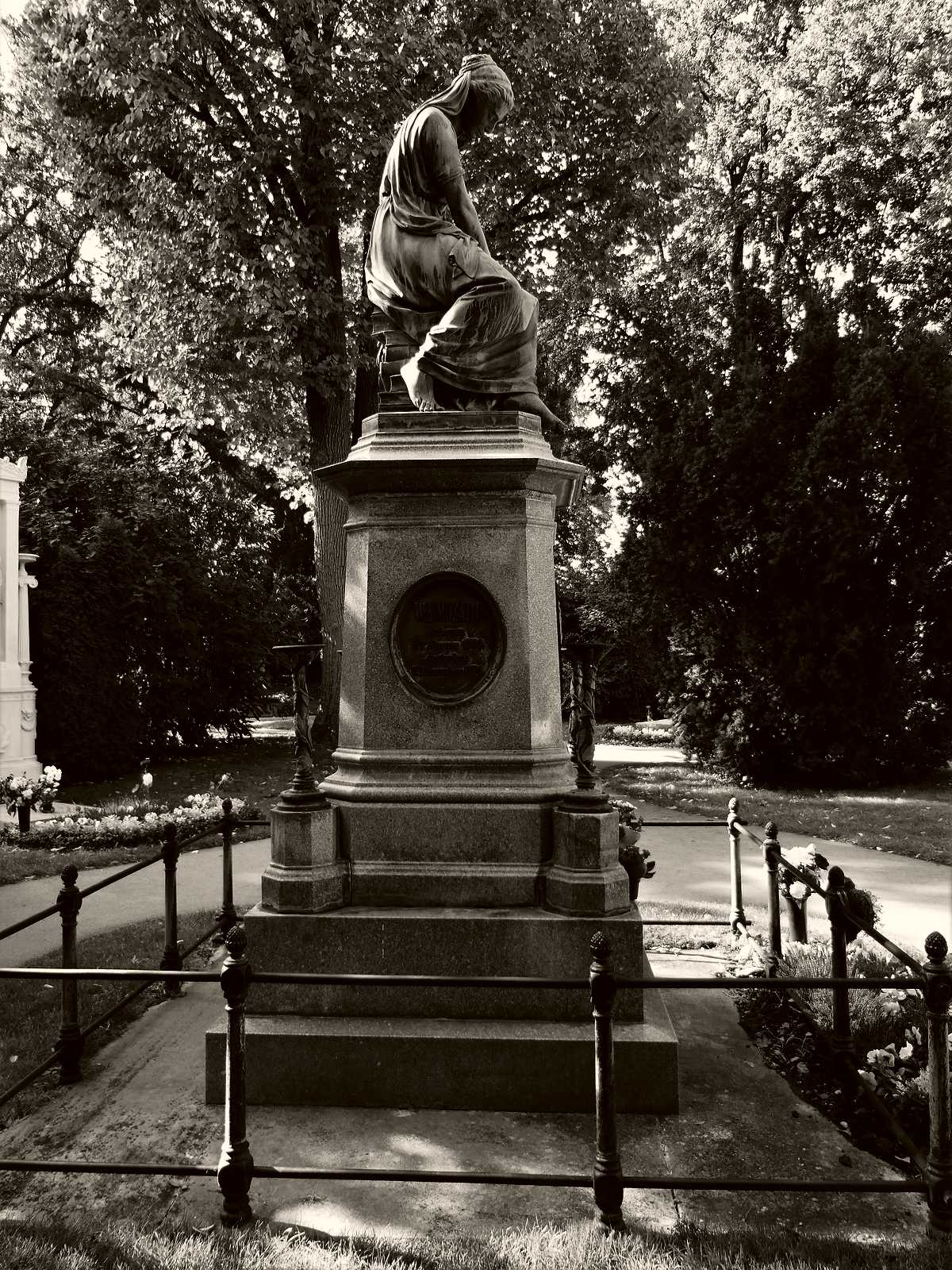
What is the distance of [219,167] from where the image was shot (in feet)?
50.3

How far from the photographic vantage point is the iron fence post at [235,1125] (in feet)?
10.8

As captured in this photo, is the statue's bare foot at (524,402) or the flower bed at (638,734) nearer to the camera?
the statue's bare foot at (524,402)

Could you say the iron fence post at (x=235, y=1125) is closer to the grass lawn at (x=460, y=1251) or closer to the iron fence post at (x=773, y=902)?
the grass lawn at (x=460, y=1251)

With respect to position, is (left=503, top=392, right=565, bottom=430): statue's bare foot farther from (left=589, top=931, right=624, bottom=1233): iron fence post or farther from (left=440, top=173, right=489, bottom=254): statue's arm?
(left=589, top=931, right=624, bottom=1233): iron fence post

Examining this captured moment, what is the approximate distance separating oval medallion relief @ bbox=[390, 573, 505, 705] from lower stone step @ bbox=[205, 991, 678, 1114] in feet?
5.22

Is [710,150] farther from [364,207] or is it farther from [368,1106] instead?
[368,1106]

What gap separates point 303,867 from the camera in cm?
456

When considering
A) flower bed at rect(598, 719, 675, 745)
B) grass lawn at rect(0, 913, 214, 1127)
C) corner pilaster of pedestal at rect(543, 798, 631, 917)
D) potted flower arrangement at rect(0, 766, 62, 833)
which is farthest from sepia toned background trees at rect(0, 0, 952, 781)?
corner pilaster of pedestal at rect(543, 798, 631, 917)

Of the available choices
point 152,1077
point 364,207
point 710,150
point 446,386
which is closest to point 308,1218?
point 152,1077

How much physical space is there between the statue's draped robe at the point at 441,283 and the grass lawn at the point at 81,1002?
4.04 metres

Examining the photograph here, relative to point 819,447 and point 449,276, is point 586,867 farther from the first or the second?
point 819,447

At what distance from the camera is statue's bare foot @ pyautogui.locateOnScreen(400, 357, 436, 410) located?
5.23m

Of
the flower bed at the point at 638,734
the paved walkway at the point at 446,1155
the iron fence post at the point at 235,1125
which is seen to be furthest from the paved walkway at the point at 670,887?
the flower bed at the point at 638,734

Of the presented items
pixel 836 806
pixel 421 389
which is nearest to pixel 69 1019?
pixel 421 389
